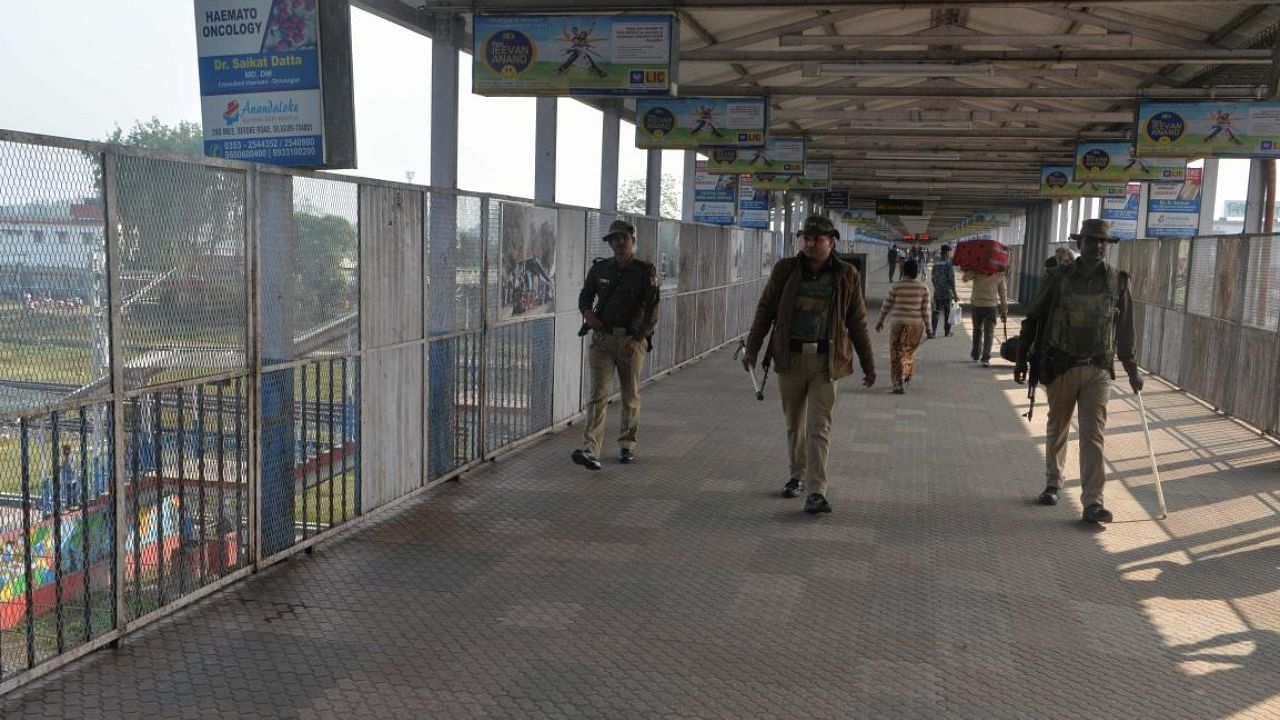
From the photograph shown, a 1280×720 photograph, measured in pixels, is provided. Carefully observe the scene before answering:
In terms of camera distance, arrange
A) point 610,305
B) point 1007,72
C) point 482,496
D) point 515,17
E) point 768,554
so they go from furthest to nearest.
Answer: point 1007,72, point 515,17, point 610,305, point 482,496, point 768,554

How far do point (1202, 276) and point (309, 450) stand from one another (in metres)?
11.3

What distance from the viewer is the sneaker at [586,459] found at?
8.64 m

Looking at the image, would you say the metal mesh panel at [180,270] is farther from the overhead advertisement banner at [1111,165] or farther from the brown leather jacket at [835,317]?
the overhead advertisement banner at [1111,165]

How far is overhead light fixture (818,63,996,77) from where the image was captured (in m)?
12.4

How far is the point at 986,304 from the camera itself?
658 inches

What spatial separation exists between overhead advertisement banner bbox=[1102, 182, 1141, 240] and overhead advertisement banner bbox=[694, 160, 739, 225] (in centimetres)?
919

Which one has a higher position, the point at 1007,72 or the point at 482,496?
the point at 1007,72

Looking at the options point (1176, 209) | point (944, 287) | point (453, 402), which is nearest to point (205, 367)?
point (453, 402)

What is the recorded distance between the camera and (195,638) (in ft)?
16.1

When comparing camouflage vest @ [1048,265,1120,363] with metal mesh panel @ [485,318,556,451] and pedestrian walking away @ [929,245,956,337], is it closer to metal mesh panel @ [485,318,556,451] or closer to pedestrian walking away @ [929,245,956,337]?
metal mesh panel @ [485,318,556,451]

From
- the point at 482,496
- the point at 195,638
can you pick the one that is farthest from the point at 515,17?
the point at 195,638

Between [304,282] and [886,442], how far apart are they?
5.94m

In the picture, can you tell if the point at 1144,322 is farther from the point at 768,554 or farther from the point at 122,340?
the point at 122,340

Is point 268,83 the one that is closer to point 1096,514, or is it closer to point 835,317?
point 835,317
